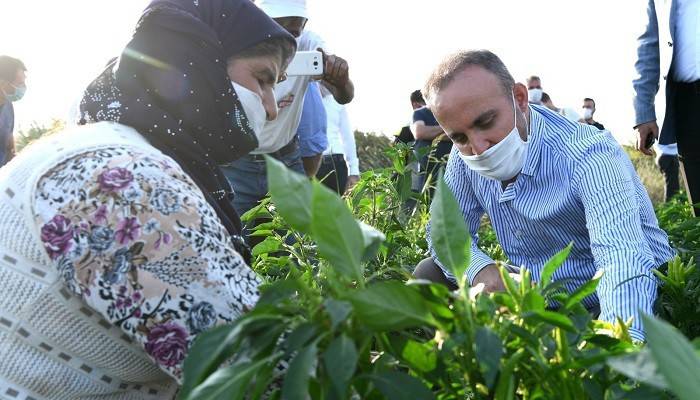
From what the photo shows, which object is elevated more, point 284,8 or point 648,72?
point 284,8

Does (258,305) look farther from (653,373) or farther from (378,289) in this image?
(653,373)

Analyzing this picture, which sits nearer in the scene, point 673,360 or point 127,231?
point 673,360

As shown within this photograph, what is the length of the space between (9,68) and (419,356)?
8.31 meters

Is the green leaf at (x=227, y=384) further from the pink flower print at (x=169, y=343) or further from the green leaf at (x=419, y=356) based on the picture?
the pink flower print at (x=169, y=343)

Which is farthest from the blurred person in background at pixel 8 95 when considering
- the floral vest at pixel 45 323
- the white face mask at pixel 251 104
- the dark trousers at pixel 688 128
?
the floral vest at pixel 45 323

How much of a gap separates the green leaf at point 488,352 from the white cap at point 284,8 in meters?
3.54

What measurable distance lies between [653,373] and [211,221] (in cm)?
91

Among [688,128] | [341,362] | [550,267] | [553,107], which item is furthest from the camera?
[553,107]

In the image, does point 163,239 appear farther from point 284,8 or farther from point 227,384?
point 284,8

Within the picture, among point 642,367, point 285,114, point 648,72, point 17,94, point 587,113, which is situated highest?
point 642,367

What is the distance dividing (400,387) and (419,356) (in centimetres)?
8

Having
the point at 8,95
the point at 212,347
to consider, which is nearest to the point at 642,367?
the point at 212,347

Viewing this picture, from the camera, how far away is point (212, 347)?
951mm

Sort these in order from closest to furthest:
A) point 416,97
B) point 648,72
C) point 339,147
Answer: point 648,72, point 339,147, point 416,97
